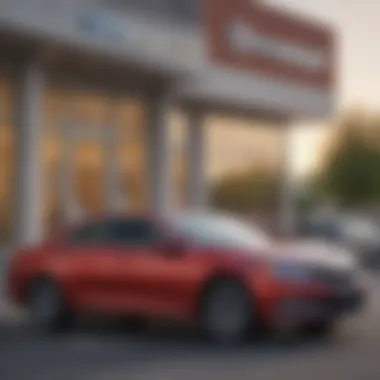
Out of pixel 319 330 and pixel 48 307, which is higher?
pixel 48 307

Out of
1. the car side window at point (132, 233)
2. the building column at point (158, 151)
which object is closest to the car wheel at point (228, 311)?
the car side window at point (132, 233)

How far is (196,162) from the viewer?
99.4 ft

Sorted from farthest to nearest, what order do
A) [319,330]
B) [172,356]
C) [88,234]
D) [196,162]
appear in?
[196,162]
[88,234]
[319,330]
[172,356]

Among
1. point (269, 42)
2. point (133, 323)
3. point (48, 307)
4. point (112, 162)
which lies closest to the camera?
point (48, 307)

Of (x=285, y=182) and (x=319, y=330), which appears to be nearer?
(x=319, y=330)

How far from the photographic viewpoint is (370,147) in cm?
8238

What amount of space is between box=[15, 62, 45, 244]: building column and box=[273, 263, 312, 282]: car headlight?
881cm

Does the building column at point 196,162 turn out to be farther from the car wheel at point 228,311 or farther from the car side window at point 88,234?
the car wheel at point 228,311

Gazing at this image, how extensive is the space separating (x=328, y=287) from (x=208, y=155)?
60.7 feet

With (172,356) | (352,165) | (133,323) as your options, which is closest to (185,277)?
(172,356)

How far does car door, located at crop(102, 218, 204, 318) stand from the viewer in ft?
43.0

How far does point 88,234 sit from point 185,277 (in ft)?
6.09

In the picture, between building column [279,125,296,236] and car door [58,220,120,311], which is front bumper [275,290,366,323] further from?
building column [279,125,296,236]

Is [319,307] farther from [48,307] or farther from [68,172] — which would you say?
[68,172]
